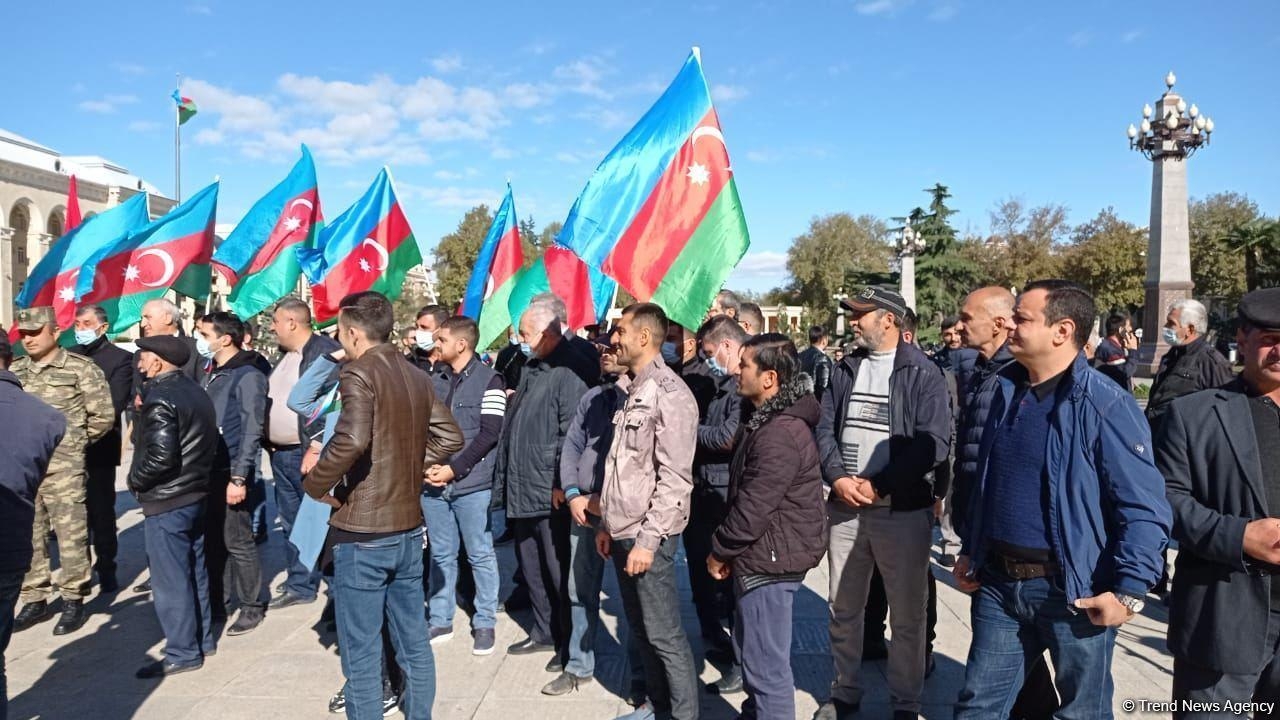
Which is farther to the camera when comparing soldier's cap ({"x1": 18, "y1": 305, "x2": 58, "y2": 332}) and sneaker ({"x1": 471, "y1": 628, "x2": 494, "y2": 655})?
soldier's cap ({"x1": 18, "y1": 305, "x2": 58, "y2": 332})

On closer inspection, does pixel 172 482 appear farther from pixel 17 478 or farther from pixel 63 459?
pixel 63 459

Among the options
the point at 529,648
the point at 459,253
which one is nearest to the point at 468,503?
the point at 529,648

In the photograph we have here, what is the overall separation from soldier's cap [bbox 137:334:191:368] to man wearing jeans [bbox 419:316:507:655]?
1.55 meters

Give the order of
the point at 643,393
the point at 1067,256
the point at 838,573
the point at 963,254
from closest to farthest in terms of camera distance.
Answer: the point at 643,393 → the point at 838,573 → the point at 1067,256 → the point at 963,254

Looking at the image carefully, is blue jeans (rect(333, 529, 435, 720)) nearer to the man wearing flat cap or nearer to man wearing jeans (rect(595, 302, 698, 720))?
man wearing jeans (rect(595, 302, 698, 720))

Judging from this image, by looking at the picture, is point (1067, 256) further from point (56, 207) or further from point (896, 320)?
point (56, 207)

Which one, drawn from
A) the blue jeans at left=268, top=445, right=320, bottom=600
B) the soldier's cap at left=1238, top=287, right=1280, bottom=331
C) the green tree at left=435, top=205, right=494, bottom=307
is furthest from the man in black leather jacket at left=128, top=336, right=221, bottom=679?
the green tree at left=435, top=205, right=494, bottom=307

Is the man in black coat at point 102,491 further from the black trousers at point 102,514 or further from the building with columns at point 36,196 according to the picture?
the building with columns at point 36,196

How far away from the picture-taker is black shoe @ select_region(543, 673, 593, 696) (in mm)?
4414

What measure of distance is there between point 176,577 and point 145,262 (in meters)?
4.67

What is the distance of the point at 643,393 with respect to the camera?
3.70m

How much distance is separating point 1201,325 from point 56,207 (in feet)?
201

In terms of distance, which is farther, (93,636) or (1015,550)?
(93,636)

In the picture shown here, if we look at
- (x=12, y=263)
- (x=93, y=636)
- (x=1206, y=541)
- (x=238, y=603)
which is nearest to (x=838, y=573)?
(x=1206, y=541)
